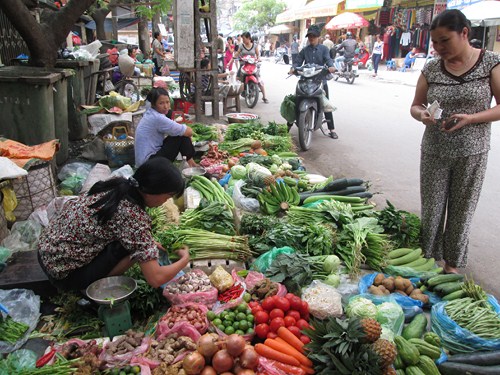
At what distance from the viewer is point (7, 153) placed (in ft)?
13.4

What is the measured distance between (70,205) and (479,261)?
367cm

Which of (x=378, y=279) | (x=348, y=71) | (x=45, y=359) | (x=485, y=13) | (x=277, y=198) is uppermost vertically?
(x=485, y=13)

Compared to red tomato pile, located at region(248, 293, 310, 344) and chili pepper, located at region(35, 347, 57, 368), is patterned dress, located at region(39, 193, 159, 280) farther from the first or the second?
red tomato pile, located at region(248, 293, 310, 344)

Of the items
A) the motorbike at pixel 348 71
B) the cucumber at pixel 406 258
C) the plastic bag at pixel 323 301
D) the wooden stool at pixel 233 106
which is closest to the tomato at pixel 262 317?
the plastic bag at pixel 323 301

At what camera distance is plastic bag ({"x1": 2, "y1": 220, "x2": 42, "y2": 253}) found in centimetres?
365

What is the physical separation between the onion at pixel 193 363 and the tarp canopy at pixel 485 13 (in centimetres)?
1774

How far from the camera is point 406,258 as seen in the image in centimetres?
354

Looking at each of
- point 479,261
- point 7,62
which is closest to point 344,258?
point 479,261

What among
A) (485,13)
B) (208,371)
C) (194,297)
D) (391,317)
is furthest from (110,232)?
(485,13)

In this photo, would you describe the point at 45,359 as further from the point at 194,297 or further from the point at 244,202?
the point at 244,202

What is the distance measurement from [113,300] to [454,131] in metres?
2.79

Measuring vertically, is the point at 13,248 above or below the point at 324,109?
below

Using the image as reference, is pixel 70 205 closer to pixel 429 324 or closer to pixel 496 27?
pixel 429 324

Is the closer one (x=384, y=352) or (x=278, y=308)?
(x=384, y=352)
